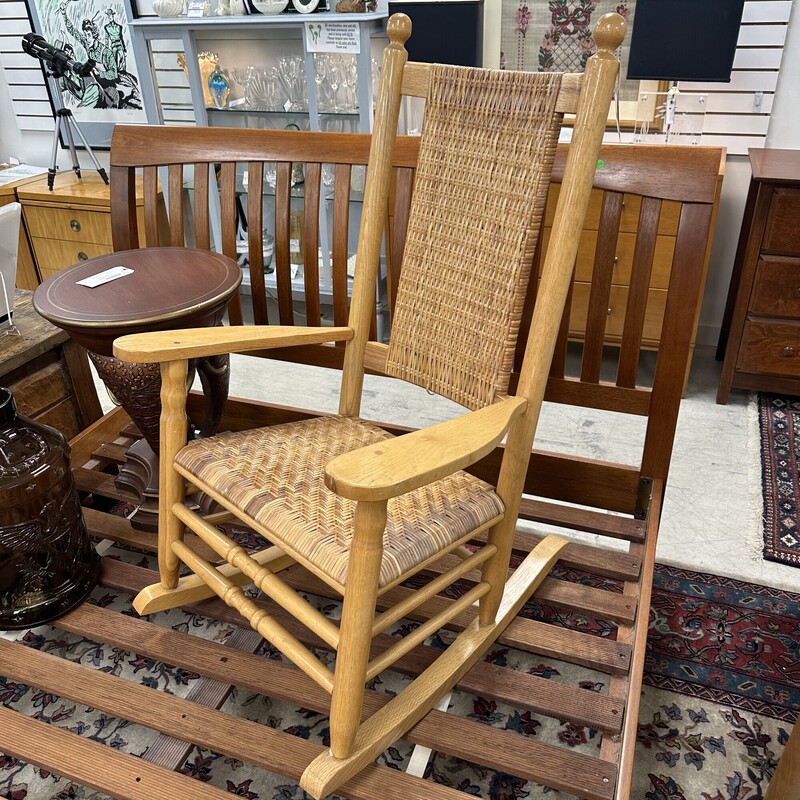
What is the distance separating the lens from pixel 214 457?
1323mm

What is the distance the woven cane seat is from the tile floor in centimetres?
98

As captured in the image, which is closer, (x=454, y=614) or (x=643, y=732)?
(x=454, y=614)

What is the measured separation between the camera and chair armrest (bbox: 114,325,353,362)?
1252mm

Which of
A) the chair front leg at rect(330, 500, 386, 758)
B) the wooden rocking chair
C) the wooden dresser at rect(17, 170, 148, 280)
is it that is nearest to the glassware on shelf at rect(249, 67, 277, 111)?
the wooden dresser at rect(17, 170, 148, 280)

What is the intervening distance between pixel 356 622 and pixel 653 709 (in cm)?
81

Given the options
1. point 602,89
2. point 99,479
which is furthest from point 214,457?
point 602,89

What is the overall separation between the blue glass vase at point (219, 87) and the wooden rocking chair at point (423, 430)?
209 centimetres

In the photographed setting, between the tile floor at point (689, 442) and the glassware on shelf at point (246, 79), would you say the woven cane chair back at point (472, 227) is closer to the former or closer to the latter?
the tile floor at point (689, 442)

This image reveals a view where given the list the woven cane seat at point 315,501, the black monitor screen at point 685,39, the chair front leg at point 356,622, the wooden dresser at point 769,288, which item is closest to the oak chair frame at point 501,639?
the chair front leg at point 356,622

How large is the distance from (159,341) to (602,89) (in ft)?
2.87

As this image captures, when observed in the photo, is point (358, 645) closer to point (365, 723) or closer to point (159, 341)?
point (365, 723)

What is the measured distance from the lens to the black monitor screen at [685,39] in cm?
229

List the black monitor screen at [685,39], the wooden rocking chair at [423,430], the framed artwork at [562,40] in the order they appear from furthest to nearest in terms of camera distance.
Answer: the framed artwork at [562,40] < the black monitor screen at [685,39] < the wooden rocking chair at [423,430]

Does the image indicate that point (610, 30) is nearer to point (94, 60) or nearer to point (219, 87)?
point (219, 87)
